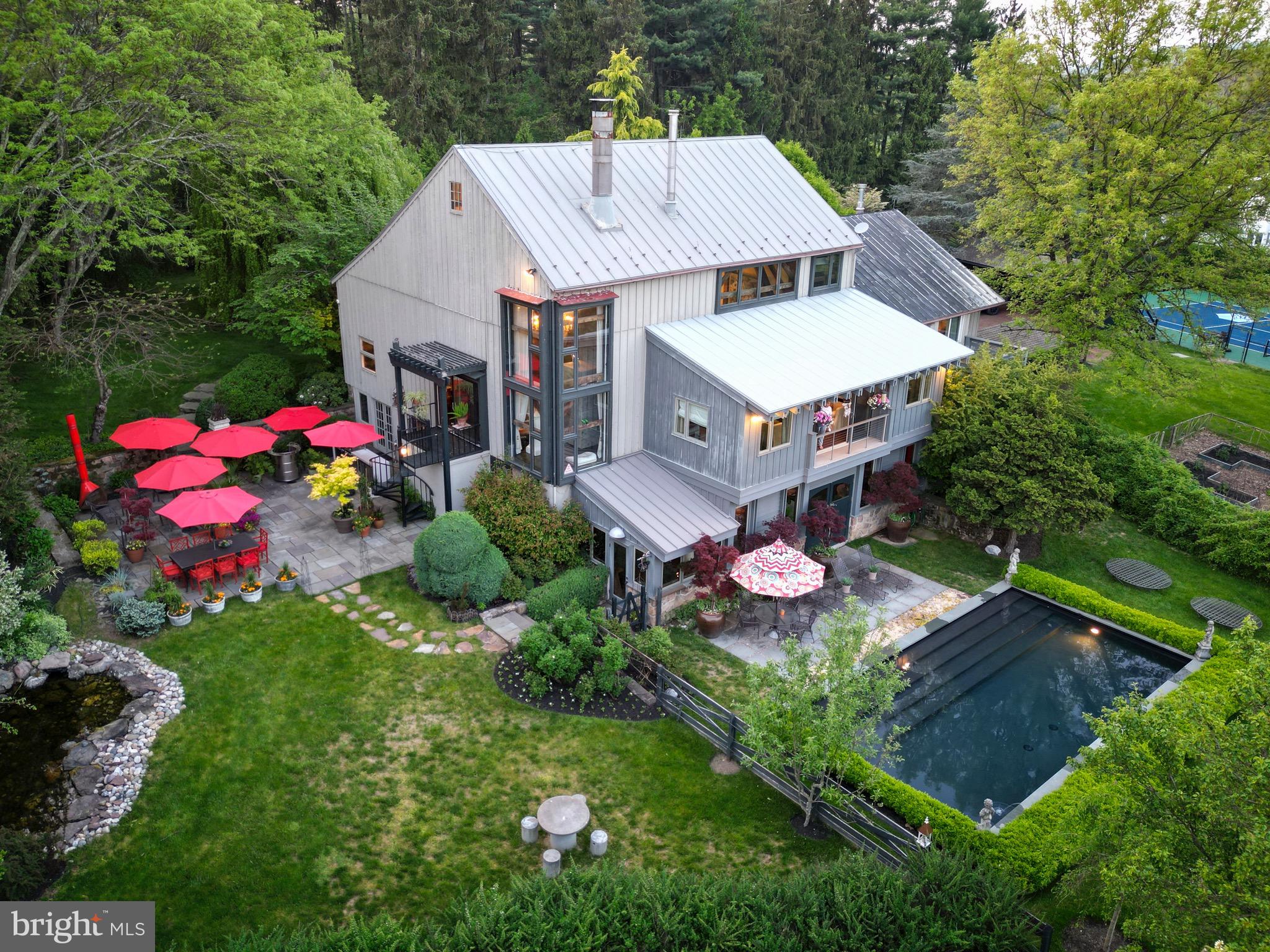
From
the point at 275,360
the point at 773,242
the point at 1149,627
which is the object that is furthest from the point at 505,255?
the point at 1149,627

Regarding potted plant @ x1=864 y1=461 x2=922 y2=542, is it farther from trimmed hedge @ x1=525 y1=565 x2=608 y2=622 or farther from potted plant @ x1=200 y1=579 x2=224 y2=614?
potted plant @ x1=200 y1=579 x2=224 y2=614

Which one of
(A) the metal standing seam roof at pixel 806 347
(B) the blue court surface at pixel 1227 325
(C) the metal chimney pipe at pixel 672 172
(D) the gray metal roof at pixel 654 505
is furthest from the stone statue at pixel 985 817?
(B) the blue court surface at pixel 1227 325

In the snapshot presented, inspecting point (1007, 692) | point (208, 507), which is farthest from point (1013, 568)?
point (208, 507)

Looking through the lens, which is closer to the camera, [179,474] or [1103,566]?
[179,474]

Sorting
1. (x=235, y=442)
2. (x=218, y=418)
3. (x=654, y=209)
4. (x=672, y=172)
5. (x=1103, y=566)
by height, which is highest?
(x=672, y=172)

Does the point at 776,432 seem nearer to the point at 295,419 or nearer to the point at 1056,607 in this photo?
the point at 1056,607

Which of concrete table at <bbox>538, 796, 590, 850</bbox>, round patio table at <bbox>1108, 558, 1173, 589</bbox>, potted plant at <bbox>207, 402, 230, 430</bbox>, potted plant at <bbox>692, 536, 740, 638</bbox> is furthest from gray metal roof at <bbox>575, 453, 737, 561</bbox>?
potted plant at <bbox>207, 402, 230, 430</bbox>
